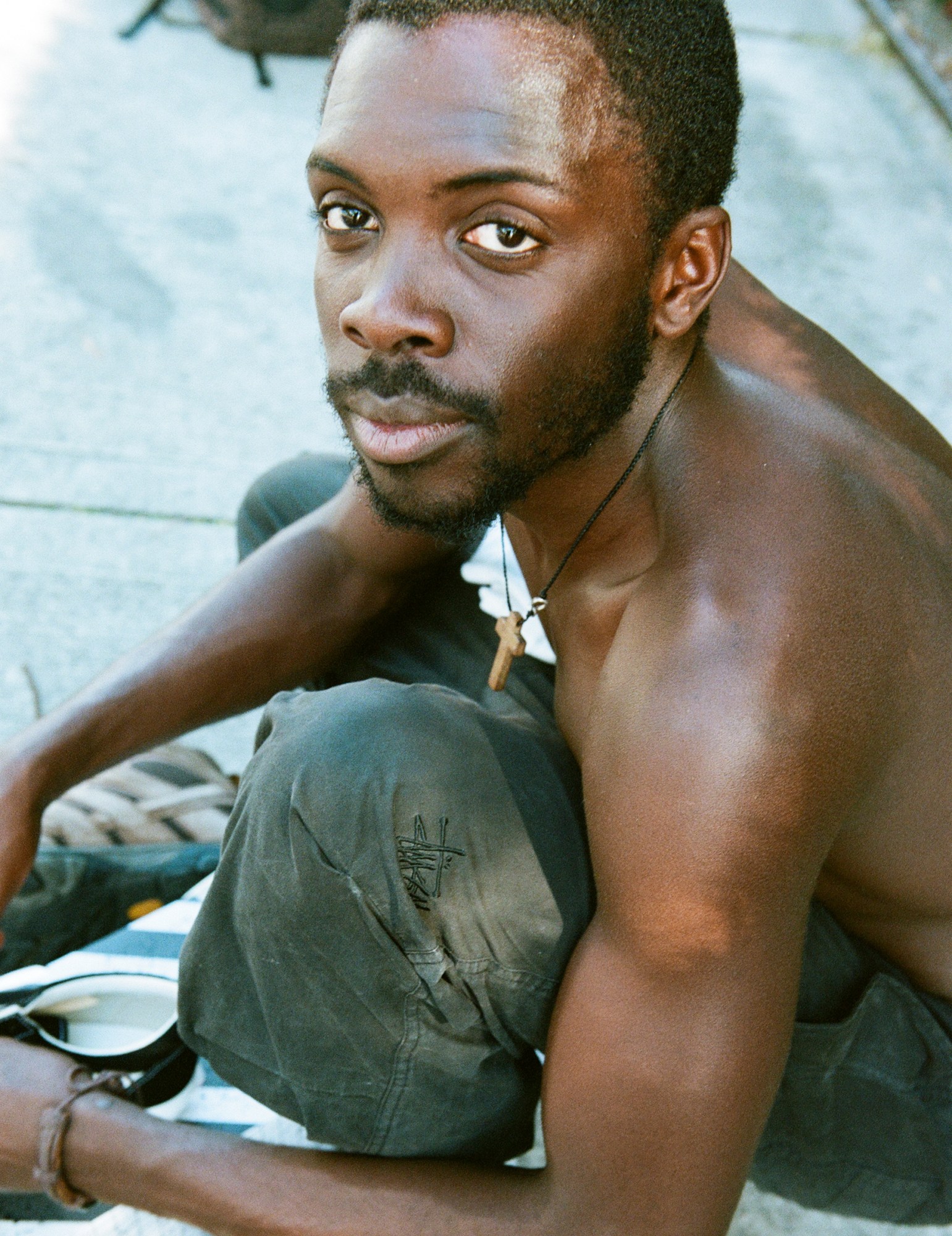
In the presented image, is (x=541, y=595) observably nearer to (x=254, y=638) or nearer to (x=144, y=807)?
(x=254, y=638)

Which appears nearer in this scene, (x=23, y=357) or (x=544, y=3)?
(x=544, y=3)

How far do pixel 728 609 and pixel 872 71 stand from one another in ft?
16.9

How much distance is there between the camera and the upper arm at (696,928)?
55.2 inches

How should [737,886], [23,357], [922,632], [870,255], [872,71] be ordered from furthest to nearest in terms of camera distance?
[872,71], [870,255], [23,357], [922,632], [737,886]

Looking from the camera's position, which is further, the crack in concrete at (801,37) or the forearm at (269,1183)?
the crack in concrete at (801,37)

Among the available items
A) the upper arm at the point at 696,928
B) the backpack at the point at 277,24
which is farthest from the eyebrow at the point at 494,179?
the backpack at the point at 277,24

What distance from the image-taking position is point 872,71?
19.1ft

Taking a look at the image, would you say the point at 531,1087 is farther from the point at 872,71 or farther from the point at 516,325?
the point at 872,71

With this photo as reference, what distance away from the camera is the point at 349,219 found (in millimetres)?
1643

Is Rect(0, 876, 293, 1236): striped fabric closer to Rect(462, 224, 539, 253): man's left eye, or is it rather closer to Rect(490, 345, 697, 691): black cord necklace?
Rect(490, 345, 697, 691): black cord necklace

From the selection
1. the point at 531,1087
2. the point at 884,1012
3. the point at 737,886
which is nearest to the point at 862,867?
the point at 884,1012

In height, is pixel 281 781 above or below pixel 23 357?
above

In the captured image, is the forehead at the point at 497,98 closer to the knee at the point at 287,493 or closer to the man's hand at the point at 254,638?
the man's hand at the point at 254,638

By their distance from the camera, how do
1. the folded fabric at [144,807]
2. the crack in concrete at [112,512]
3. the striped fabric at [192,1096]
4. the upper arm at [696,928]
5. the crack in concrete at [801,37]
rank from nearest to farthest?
the upper arm at [696,928]
the striped fabric at [192,1096]
the folded fabric at [144,807]
the crack in concrete at [112,512]
the crack in concrete at [801,37]
